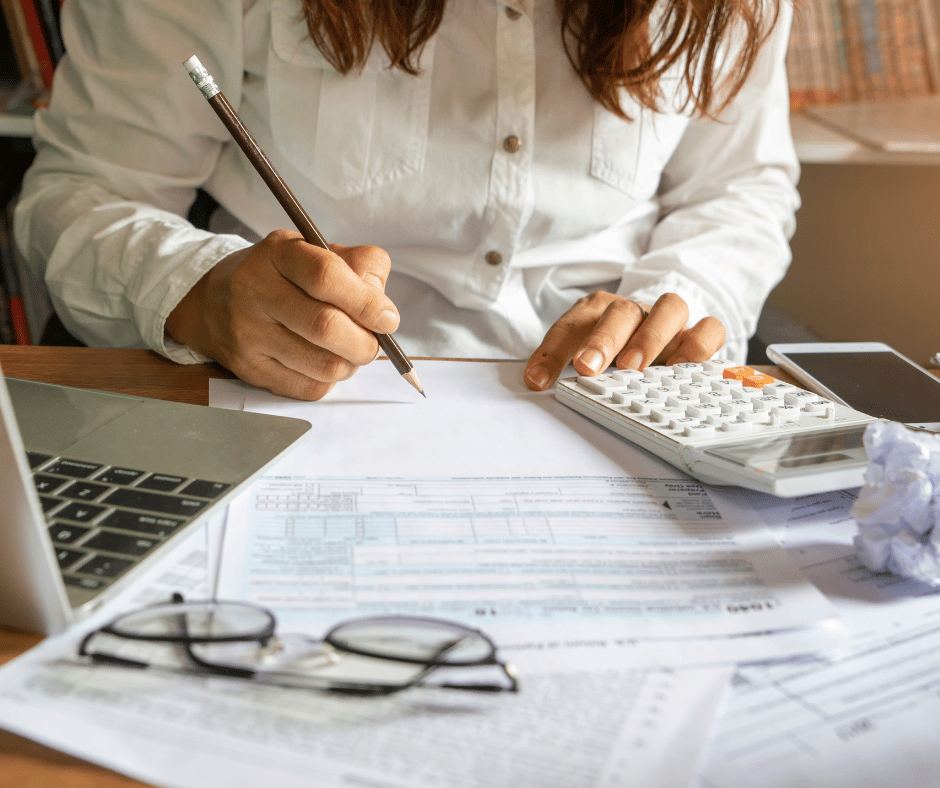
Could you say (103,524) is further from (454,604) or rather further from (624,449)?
(624,449)

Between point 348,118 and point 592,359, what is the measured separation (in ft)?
1.16

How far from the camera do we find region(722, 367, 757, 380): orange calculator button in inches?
23.3

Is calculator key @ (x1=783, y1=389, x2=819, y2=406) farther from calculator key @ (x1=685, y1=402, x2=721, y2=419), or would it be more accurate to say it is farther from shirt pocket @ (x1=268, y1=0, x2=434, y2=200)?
shirt pocket @ (x1=268, y1=0, x2=434, y2=200)

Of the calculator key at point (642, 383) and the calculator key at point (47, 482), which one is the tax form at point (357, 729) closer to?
the calculator key at point (47, 482)

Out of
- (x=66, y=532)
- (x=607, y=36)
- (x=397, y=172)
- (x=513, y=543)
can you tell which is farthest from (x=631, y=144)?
(x=66, y=532)

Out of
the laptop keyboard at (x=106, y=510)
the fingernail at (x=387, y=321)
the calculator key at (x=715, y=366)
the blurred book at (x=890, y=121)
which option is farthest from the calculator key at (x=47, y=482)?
the blurred book at (x=890, y=121)

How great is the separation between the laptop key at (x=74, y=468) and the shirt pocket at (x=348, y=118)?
1.43 ft

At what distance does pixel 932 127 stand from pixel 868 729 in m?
1.25

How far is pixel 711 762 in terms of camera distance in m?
0.27

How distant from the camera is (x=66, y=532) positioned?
35 centimetres

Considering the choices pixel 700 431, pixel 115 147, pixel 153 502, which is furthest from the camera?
pixel 115 147

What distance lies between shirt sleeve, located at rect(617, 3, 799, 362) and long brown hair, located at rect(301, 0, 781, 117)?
3.8 inches

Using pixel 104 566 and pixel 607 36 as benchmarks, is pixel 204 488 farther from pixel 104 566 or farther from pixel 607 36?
pixel 607 36

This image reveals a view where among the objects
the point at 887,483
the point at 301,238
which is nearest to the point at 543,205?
the point at 301,238
